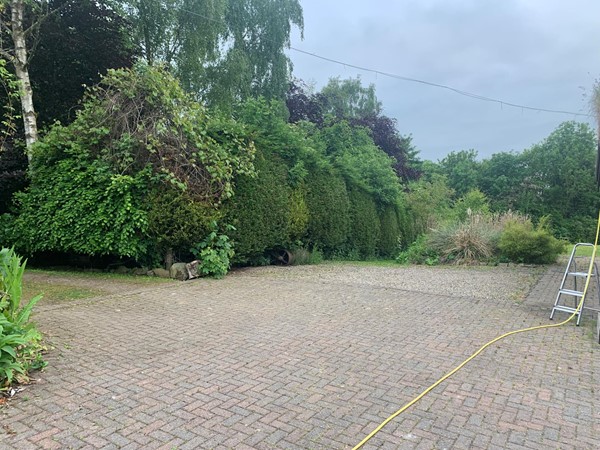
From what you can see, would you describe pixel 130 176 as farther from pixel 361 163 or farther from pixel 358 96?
pixel 358 96

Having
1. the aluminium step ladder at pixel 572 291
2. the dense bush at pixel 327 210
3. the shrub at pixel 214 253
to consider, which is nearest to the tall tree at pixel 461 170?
the dense bush at pixel 327 210

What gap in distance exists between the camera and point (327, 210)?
1345 cm

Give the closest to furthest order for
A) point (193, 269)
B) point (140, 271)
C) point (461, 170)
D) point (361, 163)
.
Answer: point (193, 269) → point (140, 271) → point (361, 163) → point (461, 170)

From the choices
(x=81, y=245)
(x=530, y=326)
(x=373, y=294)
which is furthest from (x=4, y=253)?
(x=530, y=326)

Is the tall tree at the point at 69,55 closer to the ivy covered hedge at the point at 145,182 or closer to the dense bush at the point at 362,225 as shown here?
the ivy covered hedge at the point at 145,182

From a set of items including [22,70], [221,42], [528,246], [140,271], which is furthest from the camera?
[221,42]

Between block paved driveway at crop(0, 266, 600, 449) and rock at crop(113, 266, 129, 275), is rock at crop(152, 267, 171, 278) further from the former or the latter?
block paved driveway at crop(0, 266, 600, 449)

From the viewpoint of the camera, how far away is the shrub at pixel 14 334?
3154 mm

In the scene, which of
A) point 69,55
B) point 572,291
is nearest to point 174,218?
point 572,291

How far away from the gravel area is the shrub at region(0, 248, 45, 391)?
19.1ft

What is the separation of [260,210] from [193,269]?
7.52 feet

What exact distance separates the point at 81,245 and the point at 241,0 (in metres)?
16.6

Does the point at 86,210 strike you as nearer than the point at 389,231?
Yes

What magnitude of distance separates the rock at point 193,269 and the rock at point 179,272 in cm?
6
